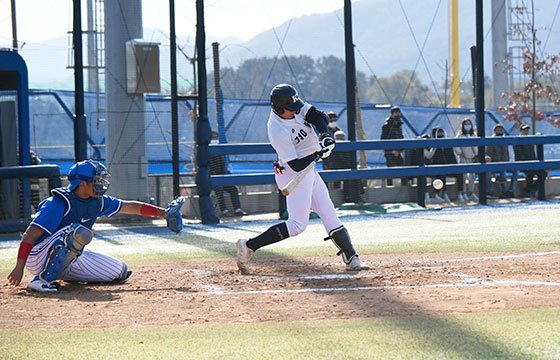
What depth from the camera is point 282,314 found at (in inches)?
275

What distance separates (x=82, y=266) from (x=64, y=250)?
365mm

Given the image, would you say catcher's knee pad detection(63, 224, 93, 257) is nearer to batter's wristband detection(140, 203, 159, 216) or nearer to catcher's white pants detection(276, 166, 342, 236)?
batter's wristband detection(140, 203, 159, 216)

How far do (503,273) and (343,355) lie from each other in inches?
143

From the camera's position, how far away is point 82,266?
882 cm

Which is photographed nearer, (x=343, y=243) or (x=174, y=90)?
(x=343, y=243)

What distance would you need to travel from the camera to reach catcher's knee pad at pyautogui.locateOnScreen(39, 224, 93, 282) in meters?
8.46

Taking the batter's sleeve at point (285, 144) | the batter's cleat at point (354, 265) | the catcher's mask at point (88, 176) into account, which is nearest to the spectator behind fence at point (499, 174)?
the batter's cleat at point (354, 265)

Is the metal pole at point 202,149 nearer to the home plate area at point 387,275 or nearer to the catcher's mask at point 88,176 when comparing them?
the home plate area at point 387,275

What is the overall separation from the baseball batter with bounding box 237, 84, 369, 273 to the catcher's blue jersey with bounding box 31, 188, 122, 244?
1.35m

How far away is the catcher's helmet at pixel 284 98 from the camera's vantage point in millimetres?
8891

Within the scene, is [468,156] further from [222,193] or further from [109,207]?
[109,207]

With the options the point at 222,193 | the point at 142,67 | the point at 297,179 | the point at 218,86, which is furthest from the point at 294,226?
the point at 218,86

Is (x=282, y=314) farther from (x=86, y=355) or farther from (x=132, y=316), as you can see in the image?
(x=86, y=355)

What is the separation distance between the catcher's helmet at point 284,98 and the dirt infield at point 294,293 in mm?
1437
